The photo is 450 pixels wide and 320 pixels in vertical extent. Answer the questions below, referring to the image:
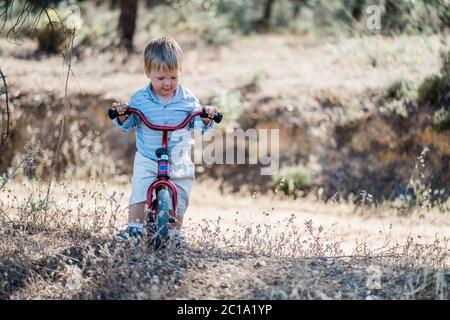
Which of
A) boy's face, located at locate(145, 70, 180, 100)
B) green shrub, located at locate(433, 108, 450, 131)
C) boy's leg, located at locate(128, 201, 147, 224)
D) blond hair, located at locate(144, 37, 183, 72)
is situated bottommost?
boy's leg, located at locate(128, 201, 147, 224)

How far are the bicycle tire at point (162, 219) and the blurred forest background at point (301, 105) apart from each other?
3.67 metres

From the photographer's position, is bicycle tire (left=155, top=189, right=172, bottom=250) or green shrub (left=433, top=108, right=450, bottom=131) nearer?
bicycle tire (left=155, top=189, right=172, bottom=250)

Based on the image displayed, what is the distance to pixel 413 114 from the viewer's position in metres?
10.4

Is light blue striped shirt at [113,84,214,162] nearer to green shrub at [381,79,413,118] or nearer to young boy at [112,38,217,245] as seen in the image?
young boy at [112,38,217,245]

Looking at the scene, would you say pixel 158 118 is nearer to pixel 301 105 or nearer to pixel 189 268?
pixel 189 268

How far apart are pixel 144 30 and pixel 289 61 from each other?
4835 millimetres

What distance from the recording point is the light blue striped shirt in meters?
5.71

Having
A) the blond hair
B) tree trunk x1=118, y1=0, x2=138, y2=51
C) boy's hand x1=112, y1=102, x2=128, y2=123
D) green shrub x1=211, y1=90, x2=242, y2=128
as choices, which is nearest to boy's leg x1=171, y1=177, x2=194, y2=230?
boy's hand x1=112, y1=102, x2=128, y2=123

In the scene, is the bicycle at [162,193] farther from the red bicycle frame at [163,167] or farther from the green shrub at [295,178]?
the green shrub at [295,178]

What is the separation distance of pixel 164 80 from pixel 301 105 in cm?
589

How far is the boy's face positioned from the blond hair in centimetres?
4

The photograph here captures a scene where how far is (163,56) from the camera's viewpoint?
5422 mm
